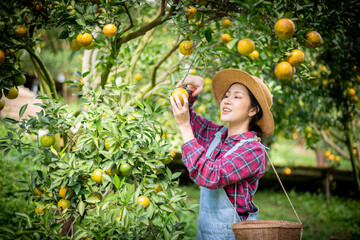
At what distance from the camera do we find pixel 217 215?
1.50 metres

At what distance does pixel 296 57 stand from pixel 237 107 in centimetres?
39

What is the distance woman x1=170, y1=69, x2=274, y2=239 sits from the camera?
1.36 meters

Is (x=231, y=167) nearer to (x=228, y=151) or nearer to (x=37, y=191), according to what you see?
(x=228, y=151)

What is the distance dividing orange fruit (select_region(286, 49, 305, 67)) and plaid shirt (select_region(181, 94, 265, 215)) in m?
0.43

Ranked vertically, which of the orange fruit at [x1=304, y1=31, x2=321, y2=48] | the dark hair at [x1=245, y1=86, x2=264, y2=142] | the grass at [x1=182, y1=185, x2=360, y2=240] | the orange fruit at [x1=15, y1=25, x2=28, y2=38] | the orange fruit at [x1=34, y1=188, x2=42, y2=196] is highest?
the orange fruit at [x1=304, y1=31, x2=321, y2=48]

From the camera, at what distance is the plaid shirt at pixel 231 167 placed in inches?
52.6

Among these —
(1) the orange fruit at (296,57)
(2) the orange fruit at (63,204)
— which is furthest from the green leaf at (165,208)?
(1) the orange fruit at (296,57)

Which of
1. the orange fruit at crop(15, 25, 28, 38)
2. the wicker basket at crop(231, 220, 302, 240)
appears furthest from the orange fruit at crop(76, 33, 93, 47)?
the wicker basket at crop(231, 220, 302, 240)

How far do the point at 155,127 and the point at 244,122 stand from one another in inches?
20.7

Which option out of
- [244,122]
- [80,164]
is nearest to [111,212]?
[80,164]

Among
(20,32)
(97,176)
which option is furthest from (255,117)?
(20,32)

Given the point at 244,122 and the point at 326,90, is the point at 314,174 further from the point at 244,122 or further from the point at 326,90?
the point at 244,122

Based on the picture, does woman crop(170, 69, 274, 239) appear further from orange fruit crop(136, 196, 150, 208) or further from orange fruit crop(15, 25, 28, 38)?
orange fruit crop(15, 25, 28, 38)

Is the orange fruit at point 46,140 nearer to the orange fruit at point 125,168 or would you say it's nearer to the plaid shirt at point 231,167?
the orange fruit at point 125,168
